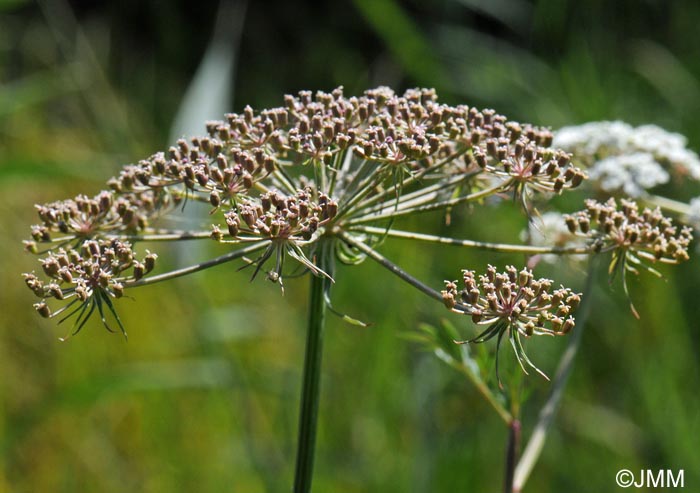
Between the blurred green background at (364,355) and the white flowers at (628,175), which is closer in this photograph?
the white flowers at (628,175)

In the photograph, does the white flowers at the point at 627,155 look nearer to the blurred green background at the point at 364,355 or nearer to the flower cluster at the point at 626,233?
the flower cluster at the point at 626,233

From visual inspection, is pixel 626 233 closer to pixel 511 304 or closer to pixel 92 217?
pixel 511 304

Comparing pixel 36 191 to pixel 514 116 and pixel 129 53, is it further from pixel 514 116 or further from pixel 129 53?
pixel 514 116

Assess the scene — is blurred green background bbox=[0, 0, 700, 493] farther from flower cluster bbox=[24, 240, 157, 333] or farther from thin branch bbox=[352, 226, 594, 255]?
thin branch bbox=[352, 226, 594, 255]

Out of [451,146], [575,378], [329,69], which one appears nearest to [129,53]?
[329,69]

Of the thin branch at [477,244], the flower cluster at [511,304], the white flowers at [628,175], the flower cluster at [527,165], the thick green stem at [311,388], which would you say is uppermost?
the white flowers at [628,175]

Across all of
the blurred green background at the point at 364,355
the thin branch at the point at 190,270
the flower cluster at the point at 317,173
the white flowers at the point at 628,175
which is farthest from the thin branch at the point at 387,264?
the blurred green background at the point at 364,355

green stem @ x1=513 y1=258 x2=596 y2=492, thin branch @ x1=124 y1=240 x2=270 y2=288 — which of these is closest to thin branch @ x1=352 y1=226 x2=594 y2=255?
thin branch @ x1=124 y1=240 x2=270 y2=288

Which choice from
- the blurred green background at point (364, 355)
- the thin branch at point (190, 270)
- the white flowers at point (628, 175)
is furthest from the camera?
the blurred green background at point (364, 355)
